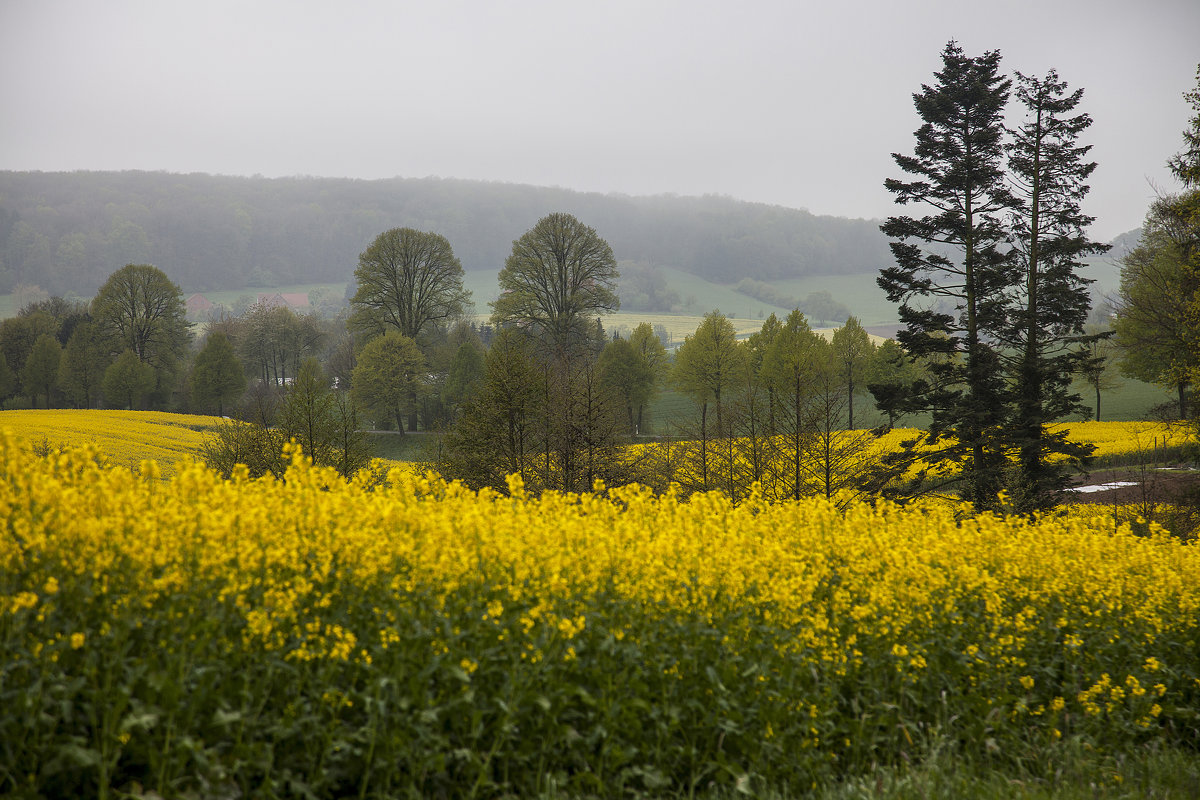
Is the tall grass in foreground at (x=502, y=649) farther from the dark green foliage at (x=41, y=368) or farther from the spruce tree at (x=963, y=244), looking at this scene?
the dark green foliage at (x=41, y=368)

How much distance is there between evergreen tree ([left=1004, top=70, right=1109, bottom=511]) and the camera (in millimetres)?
21219

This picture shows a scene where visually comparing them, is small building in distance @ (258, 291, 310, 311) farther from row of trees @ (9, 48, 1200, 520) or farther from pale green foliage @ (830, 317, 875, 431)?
row of trees @ (9, 48, 1200, 520)

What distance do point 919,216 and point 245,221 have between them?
190699 mm

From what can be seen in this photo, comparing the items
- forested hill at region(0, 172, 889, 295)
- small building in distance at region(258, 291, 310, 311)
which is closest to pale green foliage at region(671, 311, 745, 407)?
small building in distance at region(258, 291, 310, 311)

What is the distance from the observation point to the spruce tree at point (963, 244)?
21.2m

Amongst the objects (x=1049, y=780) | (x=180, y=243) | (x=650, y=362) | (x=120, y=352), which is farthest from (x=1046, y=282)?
(x=180, y=243)

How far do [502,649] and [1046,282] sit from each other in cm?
2371

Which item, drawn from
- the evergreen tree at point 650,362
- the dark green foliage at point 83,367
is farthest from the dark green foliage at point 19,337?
the evergreen tree at point 650,362

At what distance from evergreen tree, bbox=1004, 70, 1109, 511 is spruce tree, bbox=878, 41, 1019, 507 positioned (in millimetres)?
712

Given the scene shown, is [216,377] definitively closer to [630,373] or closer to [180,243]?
[630,373]

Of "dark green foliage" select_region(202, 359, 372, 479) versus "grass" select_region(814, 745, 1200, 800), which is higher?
"dark green foliage" select_region(202, 359, 372, 479)

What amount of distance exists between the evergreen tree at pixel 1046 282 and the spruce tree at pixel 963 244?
2.33ft

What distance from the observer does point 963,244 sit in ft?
71.6

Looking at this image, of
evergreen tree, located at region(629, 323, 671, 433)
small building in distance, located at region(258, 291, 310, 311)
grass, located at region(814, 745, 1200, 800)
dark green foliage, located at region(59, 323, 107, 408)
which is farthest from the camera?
small building in distance, located at region(258, 291, 310, 311)
